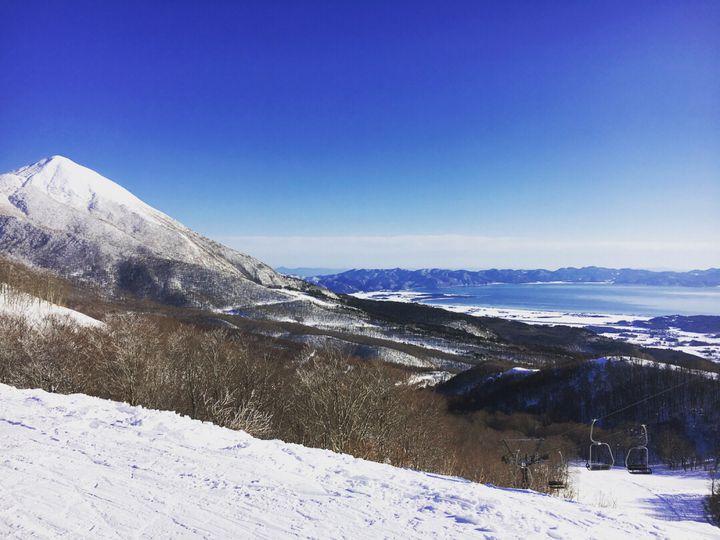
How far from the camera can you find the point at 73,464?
8047 mm

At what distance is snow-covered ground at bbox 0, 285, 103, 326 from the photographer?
43.5 m

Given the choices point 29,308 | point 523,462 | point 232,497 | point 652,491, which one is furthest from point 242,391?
point 652,491

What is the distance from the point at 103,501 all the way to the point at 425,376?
96.7m

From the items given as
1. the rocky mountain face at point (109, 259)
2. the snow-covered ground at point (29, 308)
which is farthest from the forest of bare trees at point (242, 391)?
the rocky mountain face at point (109, 259)

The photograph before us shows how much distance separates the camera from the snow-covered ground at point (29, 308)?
43487 millimetres

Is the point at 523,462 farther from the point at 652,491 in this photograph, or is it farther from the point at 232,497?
the point at 652,491

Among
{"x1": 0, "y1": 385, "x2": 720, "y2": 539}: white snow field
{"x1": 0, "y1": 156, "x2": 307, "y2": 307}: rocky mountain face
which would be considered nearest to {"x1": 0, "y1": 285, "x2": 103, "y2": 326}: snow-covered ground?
{"x1": 0, "y1": 385, "x2": 720, "y2": 539}: white snow field

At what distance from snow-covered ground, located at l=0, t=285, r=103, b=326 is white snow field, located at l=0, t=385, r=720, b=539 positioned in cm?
4113

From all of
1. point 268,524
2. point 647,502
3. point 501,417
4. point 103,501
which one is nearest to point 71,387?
point 103,501

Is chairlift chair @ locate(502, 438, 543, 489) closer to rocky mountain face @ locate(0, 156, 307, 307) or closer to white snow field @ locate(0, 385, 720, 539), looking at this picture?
white snow field @ locate(0, 385, 720, 539)

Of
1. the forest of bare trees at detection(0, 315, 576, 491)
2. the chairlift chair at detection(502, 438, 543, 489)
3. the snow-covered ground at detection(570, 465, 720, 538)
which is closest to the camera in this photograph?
the chairlift chair at detection(502, 438, 543, 489)

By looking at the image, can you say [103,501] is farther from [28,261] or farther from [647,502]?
[28,261]

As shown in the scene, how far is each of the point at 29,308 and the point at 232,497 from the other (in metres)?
52.4

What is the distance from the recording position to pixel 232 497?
7.36 metres
